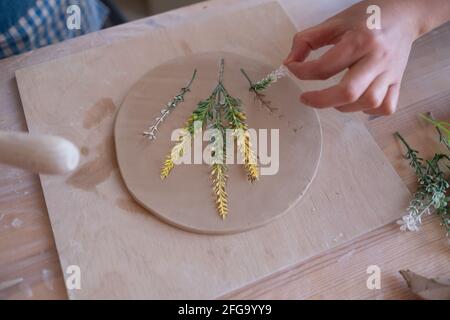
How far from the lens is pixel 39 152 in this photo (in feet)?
1.53

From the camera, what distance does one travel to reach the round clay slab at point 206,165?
2.08 feet

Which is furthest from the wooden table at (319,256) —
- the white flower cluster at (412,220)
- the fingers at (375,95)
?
the fingers at (375,95)

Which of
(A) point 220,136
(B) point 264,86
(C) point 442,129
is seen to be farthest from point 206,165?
(C) point 442,129

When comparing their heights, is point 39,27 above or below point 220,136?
above

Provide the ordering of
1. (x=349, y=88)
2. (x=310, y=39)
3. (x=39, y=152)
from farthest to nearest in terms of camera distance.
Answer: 1. (x=310, y=39)
2. (x=349, y=88)
3. (x=39, y=152)

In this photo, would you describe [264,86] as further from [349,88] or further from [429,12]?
[429,12]

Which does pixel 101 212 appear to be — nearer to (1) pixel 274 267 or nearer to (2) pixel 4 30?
(1) pixel 274 267

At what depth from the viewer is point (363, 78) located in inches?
24.2

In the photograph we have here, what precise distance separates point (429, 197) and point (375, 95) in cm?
19

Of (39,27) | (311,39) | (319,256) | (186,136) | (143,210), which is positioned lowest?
(319,256)

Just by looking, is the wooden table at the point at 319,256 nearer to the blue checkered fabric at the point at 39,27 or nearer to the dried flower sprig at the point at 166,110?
the blue checkered fabric at the point at 39,27

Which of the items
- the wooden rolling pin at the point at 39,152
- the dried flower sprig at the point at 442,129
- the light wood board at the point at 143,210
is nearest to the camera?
the wooden rolling pin at the point at 39,152
